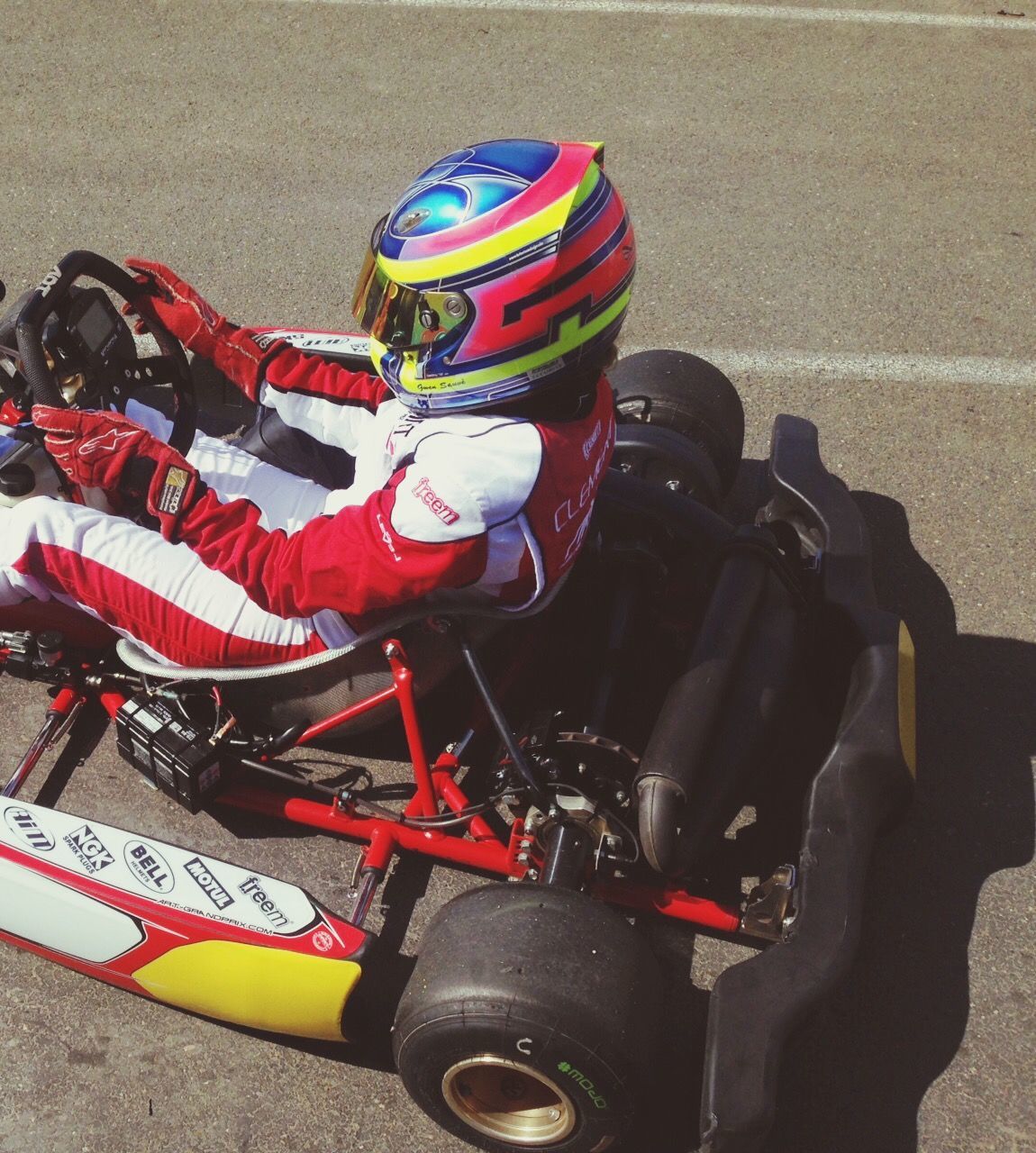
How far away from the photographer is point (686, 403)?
3455mm

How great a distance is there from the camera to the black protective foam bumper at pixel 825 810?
2.13 m

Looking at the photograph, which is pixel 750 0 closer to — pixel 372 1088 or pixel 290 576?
pixel 290 576

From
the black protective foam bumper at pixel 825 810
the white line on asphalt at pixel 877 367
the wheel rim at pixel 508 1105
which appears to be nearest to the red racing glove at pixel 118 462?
the wheel rim at pixel 508 1105

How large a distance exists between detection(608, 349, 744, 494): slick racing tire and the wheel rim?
1.78 m

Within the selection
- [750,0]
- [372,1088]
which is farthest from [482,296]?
[750,0]

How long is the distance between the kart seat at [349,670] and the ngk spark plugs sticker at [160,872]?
38 cm

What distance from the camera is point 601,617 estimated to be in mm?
2836

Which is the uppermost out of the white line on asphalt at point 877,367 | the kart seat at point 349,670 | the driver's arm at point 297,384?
the driver's arm at point 297,384

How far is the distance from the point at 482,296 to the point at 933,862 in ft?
5.84

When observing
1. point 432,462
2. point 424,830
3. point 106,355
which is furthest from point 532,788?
point 106,355

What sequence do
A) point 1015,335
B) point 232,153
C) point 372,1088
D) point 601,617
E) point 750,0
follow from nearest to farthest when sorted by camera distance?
point 372,1088
point 601,617
point 1015,335
point 232,153
point 750,0

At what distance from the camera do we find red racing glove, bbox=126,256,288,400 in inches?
116

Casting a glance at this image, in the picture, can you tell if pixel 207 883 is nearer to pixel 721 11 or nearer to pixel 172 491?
pixel 172 491

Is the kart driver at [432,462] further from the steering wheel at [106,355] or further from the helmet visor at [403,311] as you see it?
the steering wheel at [106,355]
